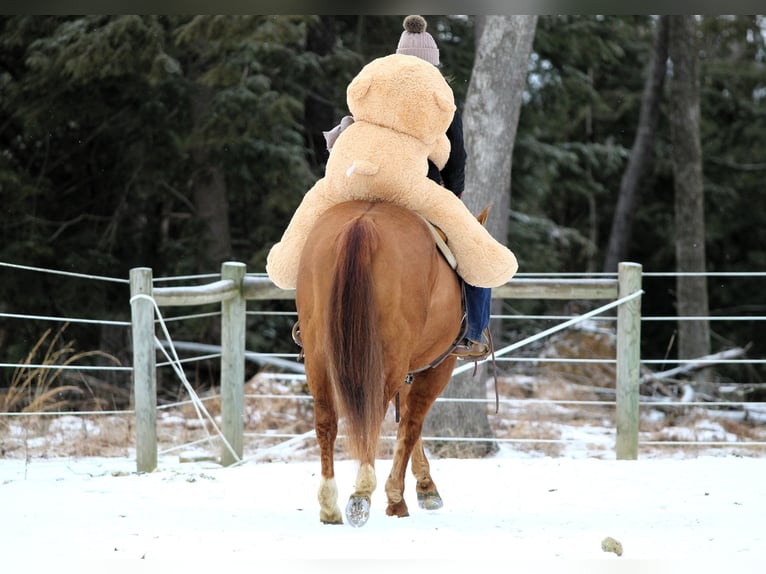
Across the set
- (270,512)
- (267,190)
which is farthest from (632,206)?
(270,512)

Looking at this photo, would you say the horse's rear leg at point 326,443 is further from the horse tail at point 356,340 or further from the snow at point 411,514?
the horse tail at point 356,340

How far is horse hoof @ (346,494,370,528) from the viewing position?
3.42m

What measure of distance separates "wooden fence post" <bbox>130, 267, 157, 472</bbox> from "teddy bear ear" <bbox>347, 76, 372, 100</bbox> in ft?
Answer: 6.59

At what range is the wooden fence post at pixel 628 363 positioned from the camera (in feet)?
18.7

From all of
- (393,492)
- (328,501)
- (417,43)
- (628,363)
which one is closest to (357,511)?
(328,501)

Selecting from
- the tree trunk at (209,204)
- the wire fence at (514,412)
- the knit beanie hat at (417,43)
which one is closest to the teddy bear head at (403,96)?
the knit beanie hat at (417,43)

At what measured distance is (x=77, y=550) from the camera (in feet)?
10.7

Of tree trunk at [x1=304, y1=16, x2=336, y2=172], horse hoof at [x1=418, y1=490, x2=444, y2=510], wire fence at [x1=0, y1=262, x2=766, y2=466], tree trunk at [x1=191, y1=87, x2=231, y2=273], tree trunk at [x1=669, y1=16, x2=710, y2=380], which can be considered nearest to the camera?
horse hoof at [x1=418, y1=490, x2=444, y2=510]

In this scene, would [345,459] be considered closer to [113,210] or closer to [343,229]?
Answer: [343,229]

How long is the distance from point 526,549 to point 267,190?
739 centimetres

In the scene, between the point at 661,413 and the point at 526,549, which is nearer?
the point at 526,549

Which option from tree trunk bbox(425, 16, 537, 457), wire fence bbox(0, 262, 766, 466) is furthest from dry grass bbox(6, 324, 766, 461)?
tree trunk bbox(425, 16, 537, 457)

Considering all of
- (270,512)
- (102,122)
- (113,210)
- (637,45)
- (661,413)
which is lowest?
(661,413)

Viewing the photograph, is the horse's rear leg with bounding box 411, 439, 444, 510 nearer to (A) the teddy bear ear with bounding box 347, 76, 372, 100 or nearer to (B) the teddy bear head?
(B) the teddy bear head
